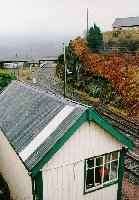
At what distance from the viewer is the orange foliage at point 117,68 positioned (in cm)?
3200

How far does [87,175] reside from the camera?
12.5 metres

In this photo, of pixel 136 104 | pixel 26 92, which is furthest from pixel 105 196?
pixel 136 104

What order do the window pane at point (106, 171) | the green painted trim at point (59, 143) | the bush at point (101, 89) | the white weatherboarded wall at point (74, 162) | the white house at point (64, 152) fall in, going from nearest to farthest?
1. the green painted trim at point (59, 143)
2. the white house at point (64, 152)
3. the white weatherboarded wall at point (74, 162)
4. the window pane at point (106, 171)
5. the bush at point (101, 89)

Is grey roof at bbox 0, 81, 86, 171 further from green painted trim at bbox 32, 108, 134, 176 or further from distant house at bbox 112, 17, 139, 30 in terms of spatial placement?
distant house at bbox 112, 17, 139, 30

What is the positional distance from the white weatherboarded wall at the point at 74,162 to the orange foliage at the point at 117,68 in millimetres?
18901

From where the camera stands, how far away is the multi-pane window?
12.4m

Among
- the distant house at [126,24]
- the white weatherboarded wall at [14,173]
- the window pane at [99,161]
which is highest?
the distant house at [126,24]

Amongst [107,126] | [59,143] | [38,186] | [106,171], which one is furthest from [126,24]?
[38,186]

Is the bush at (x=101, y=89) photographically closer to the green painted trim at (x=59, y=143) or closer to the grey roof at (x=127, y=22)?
the green painted trim at (x=59, y=143)

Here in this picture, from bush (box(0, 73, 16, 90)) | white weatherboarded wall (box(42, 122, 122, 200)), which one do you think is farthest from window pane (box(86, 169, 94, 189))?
bush (box(0, 73, 16, 90))

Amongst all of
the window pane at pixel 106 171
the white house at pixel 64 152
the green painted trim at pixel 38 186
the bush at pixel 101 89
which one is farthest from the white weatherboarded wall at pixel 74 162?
the bush at pixel 101 89

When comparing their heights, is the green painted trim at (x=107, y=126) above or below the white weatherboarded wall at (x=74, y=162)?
above

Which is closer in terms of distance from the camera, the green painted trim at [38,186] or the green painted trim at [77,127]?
the green painted trim at [77,127]

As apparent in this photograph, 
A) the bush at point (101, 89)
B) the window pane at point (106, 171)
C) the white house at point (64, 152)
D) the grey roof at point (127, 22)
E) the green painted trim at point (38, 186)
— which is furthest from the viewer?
the grey roof at point (127, 22)
